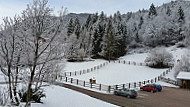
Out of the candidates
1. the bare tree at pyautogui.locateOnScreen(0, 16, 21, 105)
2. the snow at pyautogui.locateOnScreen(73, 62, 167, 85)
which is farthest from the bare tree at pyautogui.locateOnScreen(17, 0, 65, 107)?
the snow at pyautogui.locateOnScreen(73, 62, 167, 85)

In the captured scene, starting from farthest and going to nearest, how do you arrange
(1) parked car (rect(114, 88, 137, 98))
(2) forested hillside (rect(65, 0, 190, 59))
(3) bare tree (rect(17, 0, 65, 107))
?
(2) forested hillside (rect(65, 0, 190, 59))
(1) parked car (rect(114, 88, 137, 98))
(3) bare tree (rect(17, 0, 65, 107))

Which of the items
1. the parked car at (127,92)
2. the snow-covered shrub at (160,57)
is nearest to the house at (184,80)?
the snow-covered shrub at (160,57)

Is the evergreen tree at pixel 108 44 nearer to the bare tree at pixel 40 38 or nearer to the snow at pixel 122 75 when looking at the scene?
the snow at pixel 122 75

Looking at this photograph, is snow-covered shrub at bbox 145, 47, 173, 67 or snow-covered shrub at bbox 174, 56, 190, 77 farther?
snow-covered shrub at bbox 145, 47, 173, 67

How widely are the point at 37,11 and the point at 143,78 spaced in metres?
28.6

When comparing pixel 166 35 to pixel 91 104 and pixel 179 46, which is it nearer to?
pixel 179 46

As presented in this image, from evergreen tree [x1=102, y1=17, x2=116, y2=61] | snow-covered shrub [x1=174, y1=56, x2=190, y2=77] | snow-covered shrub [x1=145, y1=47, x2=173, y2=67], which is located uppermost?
evergreen tree [x1=102, y1=17, x2=116, y2=61]

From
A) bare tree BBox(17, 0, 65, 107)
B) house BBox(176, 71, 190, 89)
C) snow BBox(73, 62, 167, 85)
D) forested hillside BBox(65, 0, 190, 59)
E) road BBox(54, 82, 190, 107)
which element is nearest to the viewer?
bare tree BBox(17, 0, 65, 107)

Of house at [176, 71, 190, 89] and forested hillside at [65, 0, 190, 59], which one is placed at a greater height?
forested hillside at [65, 0, 190, 59]

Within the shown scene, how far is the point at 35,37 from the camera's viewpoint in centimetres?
705

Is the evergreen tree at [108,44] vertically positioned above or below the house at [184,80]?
above

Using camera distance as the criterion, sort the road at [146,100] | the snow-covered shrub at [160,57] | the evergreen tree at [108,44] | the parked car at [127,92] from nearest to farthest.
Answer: the road at [146,100]
the parked car at [127,92]
the snow-covered shrub at [160,57]
the evergreen tree at [108,44]

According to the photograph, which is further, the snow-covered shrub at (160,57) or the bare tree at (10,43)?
the snow-covered shrub at (160,57)

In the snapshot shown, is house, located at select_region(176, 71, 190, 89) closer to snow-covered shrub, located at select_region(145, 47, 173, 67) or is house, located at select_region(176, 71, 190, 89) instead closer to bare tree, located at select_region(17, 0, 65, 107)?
snow-covered shrub, located at select_region(145, 47, 173, 67)
